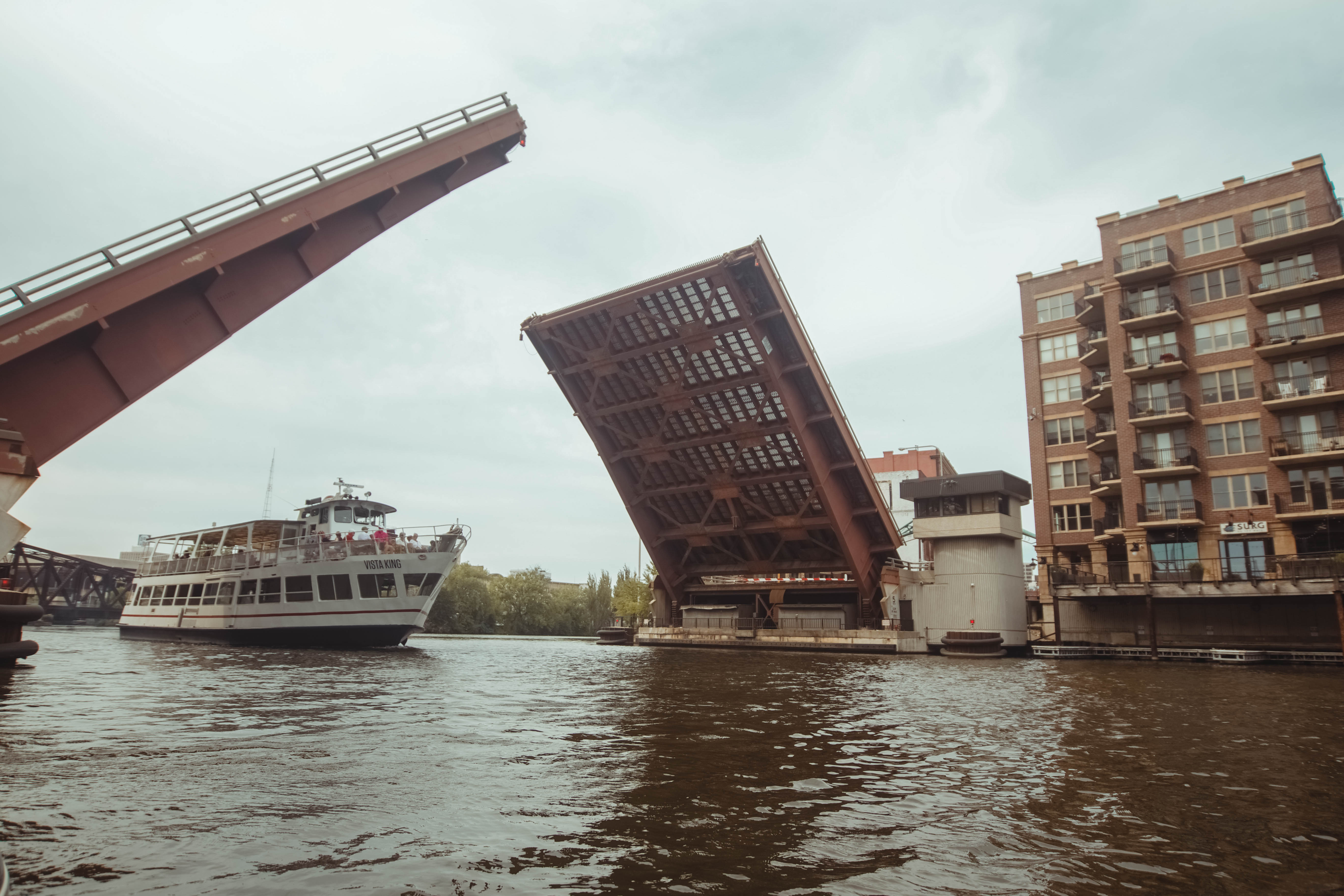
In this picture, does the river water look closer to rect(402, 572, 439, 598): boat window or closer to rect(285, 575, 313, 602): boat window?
rect(402, 572, 439, 598): boat window

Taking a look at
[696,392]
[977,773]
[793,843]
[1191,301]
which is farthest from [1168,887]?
[1191,301]

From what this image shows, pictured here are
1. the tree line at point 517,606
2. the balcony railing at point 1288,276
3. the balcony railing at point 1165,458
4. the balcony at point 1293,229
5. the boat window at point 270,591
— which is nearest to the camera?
the balcony at point 1293,229

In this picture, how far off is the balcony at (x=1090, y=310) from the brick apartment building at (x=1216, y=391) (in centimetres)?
18

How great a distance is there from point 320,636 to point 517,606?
4905 cm

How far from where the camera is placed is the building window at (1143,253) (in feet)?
126

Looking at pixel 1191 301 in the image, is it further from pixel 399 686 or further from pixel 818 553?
pixel 399 686

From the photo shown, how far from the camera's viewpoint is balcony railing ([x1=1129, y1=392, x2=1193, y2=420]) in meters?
36.5

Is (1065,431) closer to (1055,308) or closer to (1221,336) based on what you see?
(1055,308)

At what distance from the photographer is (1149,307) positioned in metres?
38.4

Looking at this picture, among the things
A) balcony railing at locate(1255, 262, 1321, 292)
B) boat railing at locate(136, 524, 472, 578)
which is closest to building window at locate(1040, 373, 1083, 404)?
balcony railing at locate(1255, 262, 1321, 292)

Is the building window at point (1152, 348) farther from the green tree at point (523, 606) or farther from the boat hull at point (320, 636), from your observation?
the green tree at point (523, 606)

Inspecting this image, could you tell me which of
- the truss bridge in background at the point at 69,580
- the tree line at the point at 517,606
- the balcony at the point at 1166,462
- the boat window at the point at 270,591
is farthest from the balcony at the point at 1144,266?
the truss bridge in background at the point at 69,580

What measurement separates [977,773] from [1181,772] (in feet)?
6.11

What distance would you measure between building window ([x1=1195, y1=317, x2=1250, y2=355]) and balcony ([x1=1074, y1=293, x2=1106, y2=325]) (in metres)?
4.70
